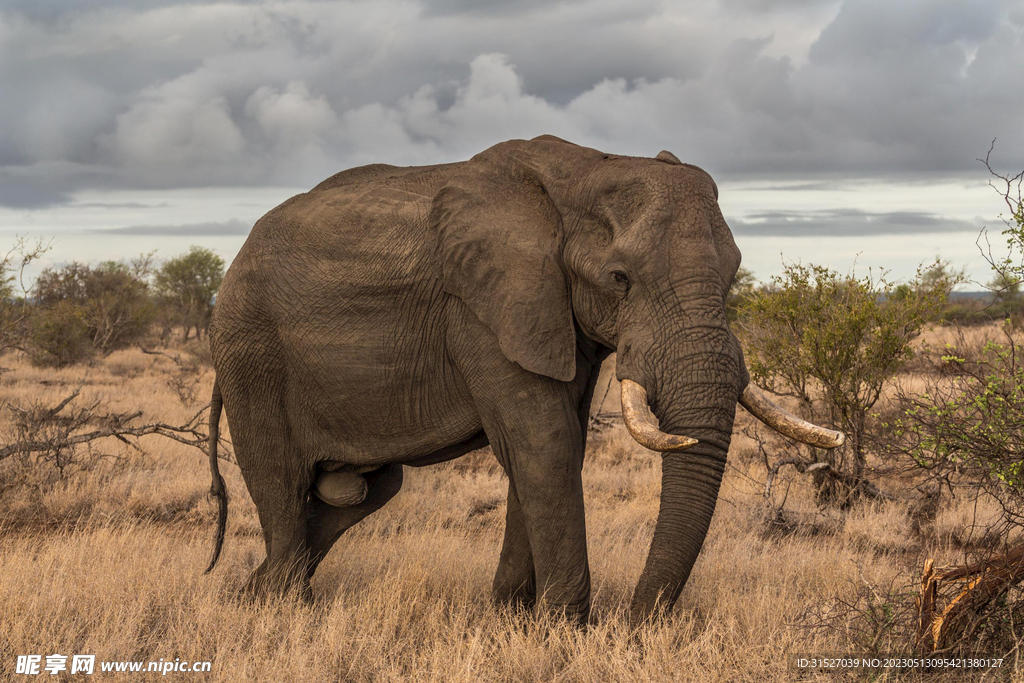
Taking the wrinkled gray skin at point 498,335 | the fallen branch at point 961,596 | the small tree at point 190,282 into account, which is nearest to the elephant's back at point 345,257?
the wrinkled gray skin at point 498,335

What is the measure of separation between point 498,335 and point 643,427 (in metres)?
1.00

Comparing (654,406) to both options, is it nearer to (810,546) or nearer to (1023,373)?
(1023,373)

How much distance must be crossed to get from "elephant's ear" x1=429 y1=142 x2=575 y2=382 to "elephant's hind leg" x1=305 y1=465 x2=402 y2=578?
1860 millimetres

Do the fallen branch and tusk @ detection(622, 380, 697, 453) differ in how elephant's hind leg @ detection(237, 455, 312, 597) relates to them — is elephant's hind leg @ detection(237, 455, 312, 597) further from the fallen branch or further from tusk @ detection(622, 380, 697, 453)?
the fallen branch

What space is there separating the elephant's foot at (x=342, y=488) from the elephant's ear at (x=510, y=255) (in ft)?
5.35

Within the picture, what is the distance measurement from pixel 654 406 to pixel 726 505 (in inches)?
210

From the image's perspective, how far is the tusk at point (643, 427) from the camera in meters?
4.27

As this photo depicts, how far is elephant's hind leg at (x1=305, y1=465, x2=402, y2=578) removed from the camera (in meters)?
6.43

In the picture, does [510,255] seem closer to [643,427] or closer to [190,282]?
[643,427]

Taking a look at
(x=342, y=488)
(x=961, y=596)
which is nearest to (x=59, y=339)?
(x=342, y=488)

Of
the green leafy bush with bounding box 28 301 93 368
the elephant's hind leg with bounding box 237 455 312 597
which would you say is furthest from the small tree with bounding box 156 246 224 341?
the elephant's hind leg with bounding box 237 455 312 597

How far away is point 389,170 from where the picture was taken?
6.20m

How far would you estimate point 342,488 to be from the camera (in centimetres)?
606

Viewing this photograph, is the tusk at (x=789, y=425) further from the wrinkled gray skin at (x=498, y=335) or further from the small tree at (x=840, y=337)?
A: the small tree at (x=840, y=337)
